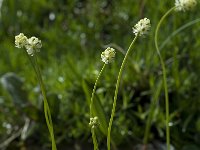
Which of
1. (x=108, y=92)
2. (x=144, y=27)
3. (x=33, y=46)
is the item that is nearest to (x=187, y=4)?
(x=144, y=27)

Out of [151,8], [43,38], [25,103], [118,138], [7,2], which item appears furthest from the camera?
[7,2]

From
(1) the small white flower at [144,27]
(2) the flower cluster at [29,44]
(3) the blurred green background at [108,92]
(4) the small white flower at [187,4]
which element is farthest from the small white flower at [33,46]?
(3) the blurred green background at [108,92]

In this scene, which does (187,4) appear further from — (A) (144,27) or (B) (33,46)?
(B) (33,46)

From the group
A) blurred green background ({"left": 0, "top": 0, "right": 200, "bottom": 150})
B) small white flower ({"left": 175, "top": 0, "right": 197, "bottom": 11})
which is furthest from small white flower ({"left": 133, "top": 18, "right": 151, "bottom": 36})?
blurred green background ({"left": 0, "top": 0, "right": 200, "bottom": 150})

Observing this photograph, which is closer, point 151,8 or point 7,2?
point 151,8

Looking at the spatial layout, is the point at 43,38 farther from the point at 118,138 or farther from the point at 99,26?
the point at 118,138

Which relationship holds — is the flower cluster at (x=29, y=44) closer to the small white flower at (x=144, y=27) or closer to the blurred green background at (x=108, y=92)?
the small white flower at (x=144, y=27)

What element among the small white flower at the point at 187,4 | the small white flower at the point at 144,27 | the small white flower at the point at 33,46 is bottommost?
the small white flower at the point at 144,27

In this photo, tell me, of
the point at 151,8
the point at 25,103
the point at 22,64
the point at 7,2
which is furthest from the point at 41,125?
the point at 7,2

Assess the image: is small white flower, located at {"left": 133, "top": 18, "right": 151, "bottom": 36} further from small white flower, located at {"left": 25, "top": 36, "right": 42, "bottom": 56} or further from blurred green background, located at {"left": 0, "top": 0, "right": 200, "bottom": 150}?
blurred green background, located at {"left": 0, "top": 0, "right": 200, "bottom": 150}

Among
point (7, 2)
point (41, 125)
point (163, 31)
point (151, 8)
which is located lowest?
point (41, 125)

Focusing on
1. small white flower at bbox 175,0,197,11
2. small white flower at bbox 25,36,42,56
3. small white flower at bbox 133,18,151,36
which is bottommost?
small white flower at bbox 133,18,151,36
